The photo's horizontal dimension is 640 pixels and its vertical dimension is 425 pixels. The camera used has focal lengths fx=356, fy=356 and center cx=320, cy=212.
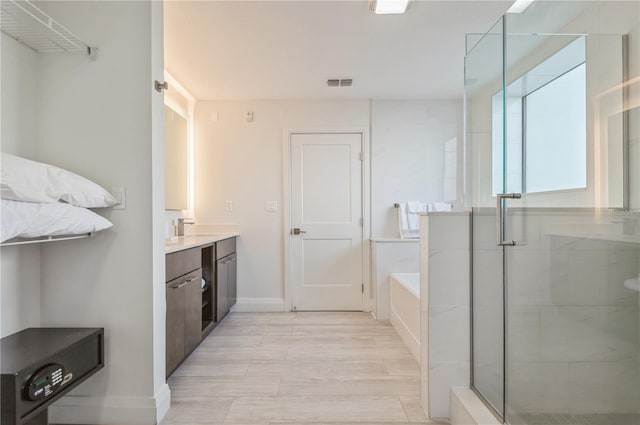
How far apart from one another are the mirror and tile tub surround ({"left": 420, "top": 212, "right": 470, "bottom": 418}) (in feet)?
7.44

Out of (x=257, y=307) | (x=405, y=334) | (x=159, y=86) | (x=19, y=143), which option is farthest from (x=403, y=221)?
(x=19, y=143)

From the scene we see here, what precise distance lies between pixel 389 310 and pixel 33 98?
3129 mm

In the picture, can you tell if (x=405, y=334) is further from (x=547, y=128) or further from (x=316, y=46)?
(x=316, y=46)

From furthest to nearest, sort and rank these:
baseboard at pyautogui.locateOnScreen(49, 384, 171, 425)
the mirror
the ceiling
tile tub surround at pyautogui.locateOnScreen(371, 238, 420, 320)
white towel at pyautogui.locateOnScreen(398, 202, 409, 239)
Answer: white towel at pyautogui.locateOnScreen(398, 202, 409, 239)
tile tub surround at pyautogui.locateOnScreen(371, 238, 420, 320)
the mirror
the ceiling
baseboard at pyautogui.locateOnScreen(49, 384, 171, 425)

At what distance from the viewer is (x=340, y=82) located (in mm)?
3350

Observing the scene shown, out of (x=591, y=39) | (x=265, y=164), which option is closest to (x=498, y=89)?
(x=591, y=39)

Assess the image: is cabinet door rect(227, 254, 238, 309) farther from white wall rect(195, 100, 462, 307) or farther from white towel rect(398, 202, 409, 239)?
white towel rect(398, 202, 409, 239)

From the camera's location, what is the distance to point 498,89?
167 centimetres

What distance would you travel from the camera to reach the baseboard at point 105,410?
1.77 m

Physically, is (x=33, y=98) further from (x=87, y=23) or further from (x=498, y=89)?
(x=498, y=89)

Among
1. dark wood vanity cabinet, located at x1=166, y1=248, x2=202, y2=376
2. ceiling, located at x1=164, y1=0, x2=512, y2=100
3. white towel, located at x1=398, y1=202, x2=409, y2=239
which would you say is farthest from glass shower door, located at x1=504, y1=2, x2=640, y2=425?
white towel, located at x1=398, y1=202, x2=409, y2=239

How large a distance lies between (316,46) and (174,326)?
7.11 feet

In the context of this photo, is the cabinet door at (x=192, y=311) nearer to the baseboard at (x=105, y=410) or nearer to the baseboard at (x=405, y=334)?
the baseboard at (x=105, y=410)

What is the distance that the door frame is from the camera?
3869 millimetres
